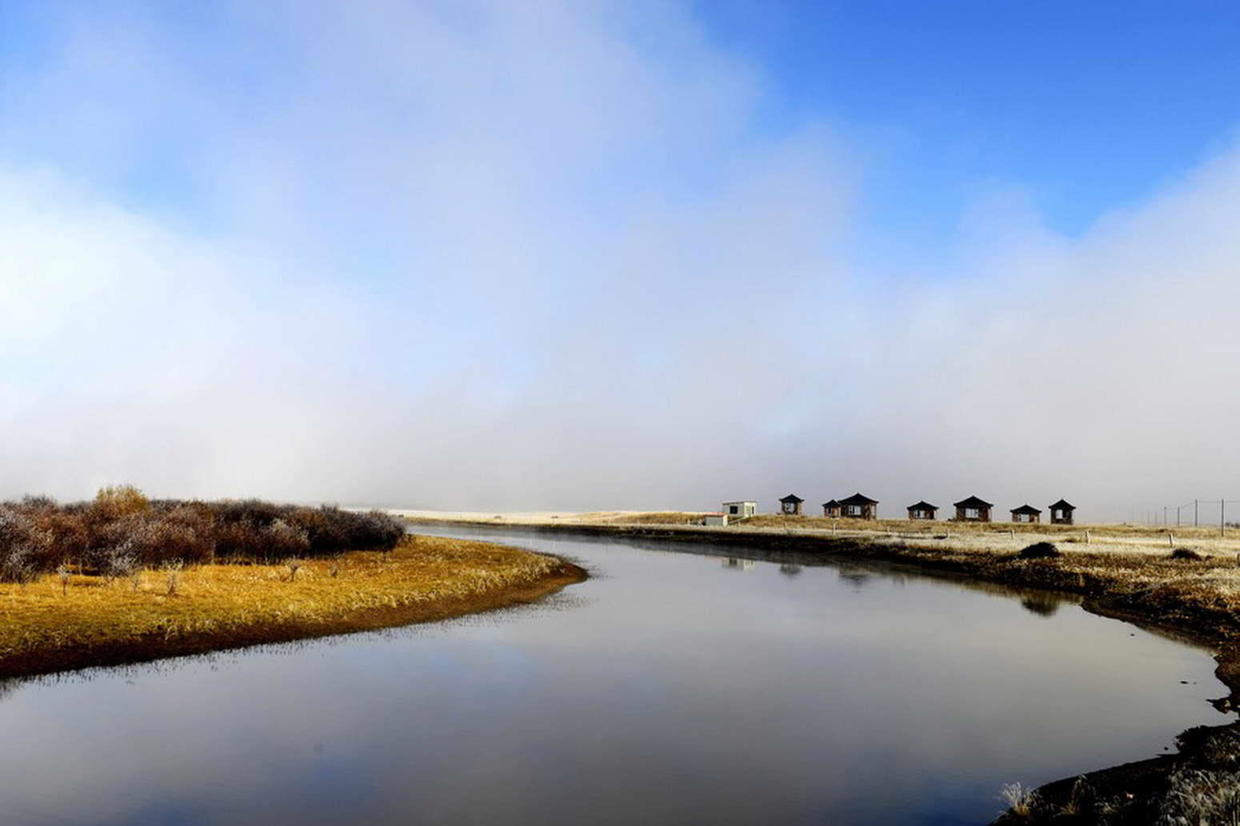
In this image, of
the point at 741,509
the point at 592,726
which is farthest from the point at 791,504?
the point at 592,726

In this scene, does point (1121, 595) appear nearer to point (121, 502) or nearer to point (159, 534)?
point (159, 534)

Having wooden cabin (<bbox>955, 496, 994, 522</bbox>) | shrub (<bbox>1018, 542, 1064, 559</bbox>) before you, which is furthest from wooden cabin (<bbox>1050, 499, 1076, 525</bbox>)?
shrub (<bbox>1018, 542, 1064, 559</bbox>)

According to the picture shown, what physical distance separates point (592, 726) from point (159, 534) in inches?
1174

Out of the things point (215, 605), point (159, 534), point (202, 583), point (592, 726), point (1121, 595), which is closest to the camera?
point (592, 726)

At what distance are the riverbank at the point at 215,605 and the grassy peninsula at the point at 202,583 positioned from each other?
56 millimetres

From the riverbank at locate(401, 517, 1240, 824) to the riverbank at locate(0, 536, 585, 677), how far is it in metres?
21.5

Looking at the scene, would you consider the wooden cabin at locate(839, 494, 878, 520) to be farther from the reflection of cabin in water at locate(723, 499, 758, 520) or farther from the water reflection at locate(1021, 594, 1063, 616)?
the water reflection at locate(1021, 594, 1063, 616)

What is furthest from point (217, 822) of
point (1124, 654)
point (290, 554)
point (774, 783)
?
point (290, 554)

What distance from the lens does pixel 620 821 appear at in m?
10.8

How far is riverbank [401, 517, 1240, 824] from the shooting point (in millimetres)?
10141

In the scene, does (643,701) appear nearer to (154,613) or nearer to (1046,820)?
(1046,820)

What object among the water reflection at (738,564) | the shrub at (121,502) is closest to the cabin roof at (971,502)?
the water reflection at (738,564)

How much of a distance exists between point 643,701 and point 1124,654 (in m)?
17.4

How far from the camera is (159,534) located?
3509 centimetres
